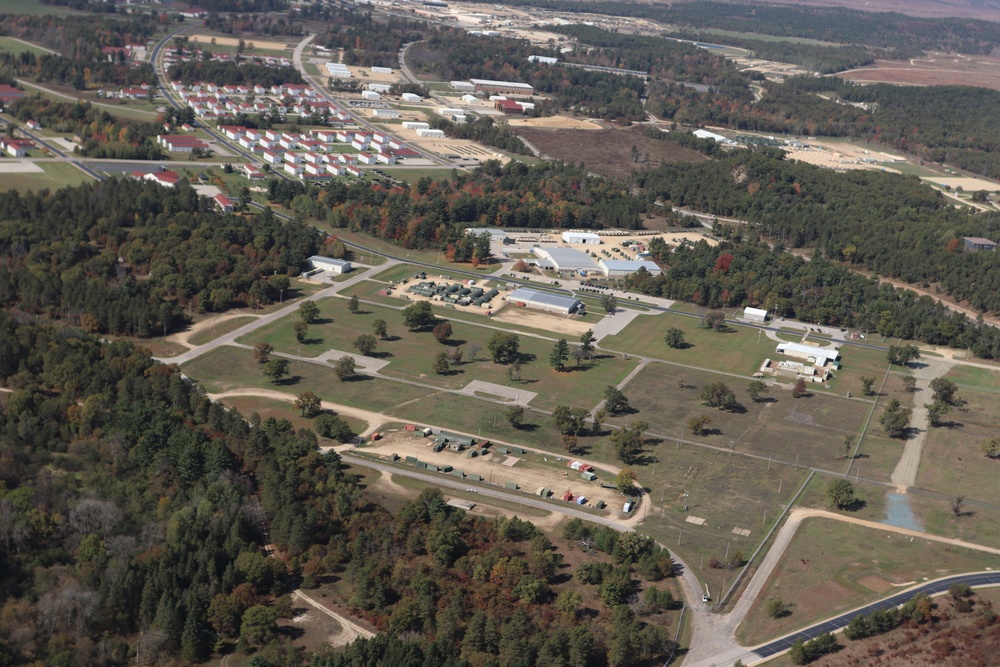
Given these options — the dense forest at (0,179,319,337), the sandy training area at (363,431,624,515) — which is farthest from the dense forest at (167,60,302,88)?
the sandy training area at (363,431,624,515)

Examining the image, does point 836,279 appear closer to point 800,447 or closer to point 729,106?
point 800,447

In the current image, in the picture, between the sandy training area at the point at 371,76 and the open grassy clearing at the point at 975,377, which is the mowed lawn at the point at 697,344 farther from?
the sandy training area at the point at 371,76

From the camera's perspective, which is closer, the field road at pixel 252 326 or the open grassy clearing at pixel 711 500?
the open grassy clearing at pixel 711 500

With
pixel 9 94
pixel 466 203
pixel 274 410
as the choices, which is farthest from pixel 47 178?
pixel 274 410

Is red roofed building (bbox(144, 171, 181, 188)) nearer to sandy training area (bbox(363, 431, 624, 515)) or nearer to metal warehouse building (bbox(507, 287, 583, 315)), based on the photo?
metal warehouse building (bbox(507, 287, 583, 315))

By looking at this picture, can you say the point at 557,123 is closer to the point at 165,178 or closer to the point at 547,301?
the point at 165,178

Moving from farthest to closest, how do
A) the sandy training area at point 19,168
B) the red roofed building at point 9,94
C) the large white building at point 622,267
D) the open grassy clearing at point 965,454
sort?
the red roofed building at point 9,94 → the sandy training area at point 19,168 → the large white building at point 622,267 → the open grassy clearing at point 965,454

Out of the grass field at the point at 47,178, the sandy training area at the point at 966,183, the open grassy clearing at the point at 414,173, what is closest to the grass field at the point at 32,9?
the grass field at the point at 47,178
